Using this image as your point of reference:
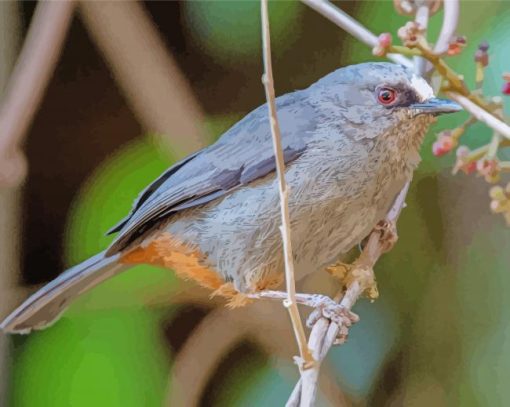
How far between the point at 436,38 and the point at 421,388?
503 millimetres

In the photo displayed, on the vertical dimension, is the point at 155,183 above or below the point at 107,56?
below

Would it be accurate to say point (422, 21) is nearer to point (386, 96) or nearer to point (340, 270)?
point (386, 96)

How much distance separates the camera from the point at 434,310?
1.09 metres

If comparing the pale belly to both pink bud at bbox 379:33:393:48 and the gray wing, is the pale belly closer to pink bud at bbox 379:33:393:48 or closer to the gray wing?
the gray wing

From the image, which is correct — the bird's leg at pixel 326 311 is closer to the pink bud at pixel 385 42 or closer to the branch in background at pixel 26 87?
the pink bud at pixel 385 42

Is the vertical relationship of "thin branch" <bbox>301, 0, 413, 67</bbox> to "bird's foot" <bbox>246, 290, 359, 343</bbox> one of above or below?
above

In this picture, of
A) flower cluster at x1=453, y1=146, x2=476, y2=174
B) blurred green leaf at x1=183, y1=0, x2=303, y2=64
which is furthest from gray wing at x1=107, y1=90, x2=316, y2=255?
flower cluster at x1=453, y1=146, x2=476, y2=174

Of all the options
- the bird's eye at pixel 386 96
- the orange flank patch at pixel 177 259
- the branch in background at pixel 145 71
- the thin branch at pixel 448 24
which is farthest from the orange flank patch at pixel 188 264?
the thin branch at pixel 448 24

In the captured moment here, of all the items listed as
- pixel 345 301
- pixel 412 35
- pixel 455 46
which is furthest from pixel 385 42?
pixel 345 301

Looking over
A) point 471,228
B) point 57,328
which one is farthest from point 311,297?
point 57,328

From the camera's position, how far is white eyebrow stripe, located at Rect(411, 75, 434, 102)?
38.0 inches

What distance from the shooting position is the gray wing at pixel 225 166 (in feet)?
3.32

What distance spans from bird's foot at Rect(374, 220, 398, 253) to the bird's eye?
180 mm

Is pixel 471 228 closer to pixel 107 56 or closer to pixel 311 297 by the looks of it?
pixel 311 297
